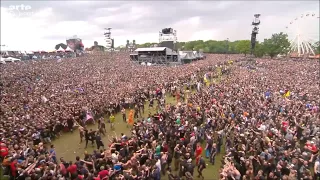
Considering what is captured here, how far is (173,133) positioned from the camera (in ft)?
40.8

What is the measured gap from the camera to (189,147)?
431 inches

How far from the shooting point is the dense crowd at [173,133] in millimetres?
9242

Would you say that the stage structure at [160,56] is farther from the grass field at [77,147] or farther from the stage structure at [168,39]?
the grass field at [77,147]

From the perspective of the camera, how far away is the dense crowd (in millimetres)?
9242

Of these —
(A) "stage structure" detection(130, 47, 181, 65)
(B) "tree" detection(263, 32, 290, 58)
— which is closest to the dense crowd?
(A) "stage structure" detection(130, 47, 181, 65)

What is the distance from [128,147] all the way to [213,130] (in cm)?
503

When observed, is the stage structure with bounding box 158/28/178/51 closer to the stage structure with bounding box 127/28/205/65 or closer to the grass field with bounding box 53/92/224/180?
the stage structure with bounding box 127/28/205/65

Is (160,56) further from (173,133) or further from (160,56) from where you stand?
(173,133)

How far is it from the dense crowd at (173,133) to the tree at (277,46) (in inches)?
1872

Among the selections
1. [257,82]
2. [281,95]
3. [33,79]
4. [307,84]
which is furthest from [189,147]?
[33,79]

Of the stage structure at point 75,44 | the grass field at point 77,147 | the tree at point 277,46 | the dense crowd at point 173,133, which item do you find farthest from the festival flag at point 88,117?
the stage structure at point 75,44

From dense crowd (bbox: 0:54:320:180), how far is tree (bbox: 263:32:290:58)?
156 ft

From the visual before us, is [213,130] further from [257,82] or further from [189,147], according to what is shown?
[257,82]

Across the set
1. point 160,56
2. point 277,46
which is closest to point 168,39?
point 160,56
